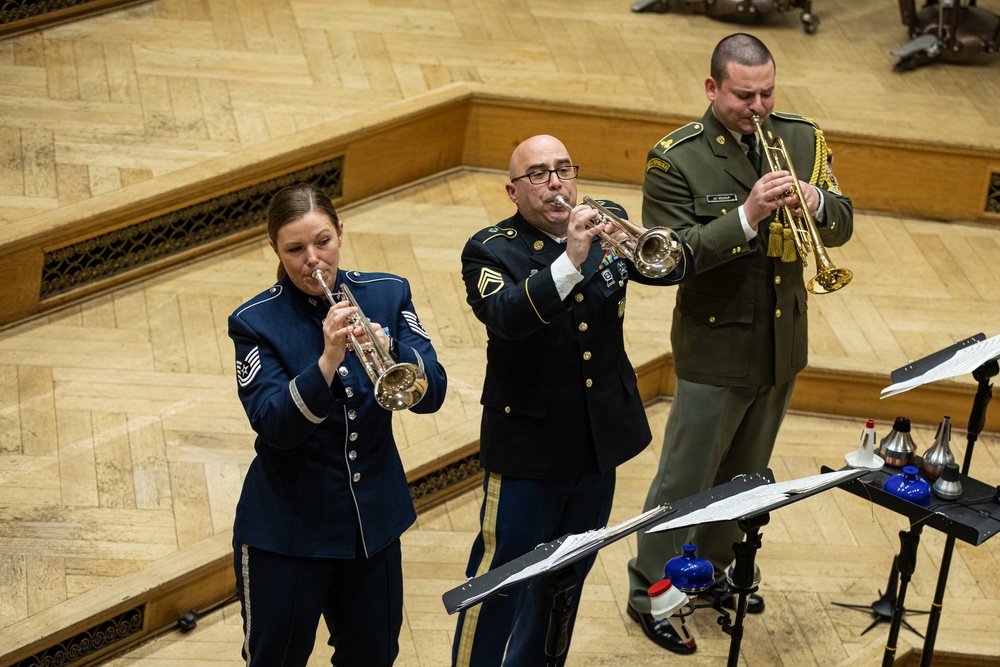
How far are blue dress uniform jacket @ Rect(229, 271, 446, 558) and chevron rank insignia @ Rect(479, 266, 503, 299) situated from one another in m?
0.26

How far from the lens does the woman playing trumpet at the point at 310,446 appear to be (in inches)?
105

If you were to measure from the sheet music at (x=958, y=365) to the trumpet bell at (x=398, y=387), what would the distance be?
1.09 m

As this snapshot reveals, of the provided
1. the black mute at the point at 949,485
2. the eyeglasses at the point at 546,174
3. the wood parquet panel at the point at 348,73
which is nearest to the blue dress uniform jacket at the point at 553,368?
the eyeglasses at the point at 546,174

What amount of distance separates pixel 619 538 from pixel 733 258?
1.12 meters

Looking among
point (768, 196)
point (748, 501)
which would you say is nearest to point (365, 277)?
point (748, 501)

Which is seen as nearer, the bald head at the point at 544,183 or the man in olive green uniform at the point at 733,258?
the bald head at the point at 544,183

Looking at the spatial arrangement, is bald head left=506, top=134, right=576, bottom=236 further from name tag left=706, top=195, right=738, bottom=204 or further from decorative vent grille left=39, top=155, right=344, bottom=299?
decorative vent grille left=39, top=155, right=344, bottom=299

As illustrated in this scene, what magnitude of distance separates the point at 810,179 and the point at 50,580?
7.16ft

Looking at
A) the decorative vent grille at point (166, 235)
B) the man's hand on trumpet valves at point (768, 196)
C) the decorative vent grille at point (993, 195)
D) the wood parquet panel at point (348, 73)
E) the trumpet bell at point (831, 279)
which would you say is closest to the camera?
the man's hand on trumpet valves at point (768, 196)

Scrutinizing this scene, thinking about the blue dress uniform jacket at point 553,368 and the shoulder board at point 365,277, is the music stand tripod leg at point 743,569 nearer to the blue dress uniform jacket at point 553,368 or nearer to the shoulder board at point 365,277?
the blue dress uniform jacket at point 553,368

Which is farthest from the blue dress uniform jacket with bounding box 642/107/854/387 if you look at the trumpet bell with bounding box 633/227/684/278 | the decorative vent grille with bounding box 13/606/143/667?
the decorative vent grille with bounding box 13/606/143/667

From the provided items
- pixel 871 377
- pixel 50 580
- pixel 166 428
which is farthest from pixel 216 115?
pixel 871 377

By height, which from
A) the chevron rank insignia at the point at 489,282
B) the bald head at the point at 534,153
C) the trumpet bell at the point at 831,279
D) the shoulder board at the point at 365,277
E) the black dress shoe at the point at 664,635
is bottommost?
the black dress shoe at the point at 664,635

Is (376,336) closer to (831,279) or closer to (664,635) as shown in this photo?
(831,279)
